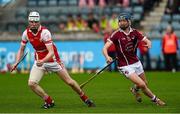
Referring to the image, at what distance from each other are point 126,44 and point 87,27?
19358mm

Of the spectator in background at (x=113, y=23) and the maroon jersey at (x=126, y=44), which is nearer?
the maroon jersey at (x=126, y=44)

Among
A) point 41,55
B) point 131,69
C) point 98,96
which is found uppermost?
point 41,55

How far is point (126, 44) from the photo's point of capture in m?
17.6

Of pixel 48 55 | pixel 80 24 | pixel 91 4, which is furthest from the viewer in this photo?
pixel 91 4

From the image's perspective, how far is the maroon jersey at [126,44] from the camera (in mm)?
17609

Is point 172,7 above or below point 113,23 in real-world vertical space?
above

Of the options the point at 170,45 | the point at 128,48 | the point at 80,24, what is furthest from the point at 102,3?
the point at 128,48

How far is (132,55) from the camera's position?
17734 millimetres

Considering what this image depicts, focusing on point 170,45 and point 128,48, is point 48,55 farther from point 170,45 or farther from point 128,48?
point 170,45

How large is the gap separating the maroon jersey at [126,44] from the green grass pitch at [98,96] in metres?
1.11

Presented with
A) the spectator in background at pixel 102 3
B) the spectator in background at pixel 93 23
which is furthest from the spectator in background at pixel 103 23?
the spectator in background at pixel 102 3

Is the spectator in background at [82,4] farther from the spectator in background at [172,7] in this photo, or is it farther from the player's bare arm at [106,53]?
the player's bare arm at [106,53]

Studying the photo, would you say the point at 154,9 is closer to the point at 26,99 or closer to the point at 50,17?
the point at 50,17

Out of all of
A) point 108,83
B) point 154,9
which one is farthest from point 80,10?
point 108,83
